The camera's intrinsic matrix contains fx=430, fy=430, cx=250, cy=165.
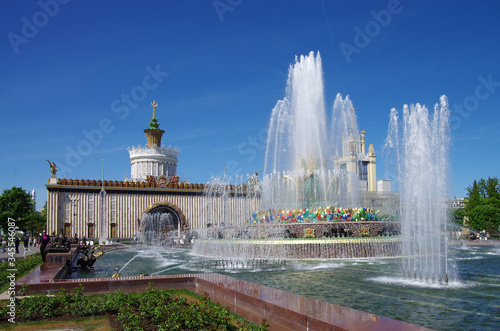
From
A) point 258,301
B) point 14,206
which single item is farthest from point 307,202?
point 14,206

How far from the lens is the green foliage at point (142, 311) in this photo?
6.40m

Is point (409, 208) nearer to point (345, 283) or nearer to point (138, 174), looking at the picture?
point (345, 283)

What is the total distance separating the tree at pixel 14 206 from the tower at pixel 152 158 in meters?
11.1

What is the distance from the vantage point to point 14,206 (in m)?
42.5

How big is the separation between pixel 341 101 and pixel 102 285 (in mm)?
18939

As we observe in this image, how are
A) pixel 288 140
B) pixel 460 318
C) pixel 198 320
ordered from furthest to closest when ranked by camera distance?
pixel 288 140 → pixel 460 318 → pixel 198 320

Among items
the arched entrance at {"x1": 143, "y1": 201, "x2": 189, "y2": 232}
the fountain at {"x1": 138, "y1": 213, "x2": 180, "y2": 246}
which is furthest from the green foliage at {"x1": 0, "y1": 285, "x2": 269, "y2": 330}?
the arched entrance at {"x1": 143, "y1": 201, "x2": 189, "y2": 232}

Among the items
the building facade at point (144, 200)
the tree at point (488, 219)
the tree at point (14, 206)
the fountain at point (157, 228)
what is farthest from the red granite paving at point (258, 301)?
the tree at point (488, 219)

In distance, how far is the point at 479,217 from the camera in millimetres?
42375

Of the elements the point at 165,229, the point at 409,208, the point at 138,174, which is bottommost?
the point at 165,229

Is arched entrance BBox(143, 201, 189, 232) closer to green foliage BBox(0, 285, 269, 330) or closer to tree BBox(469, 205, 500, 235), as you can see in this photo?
tree BBox(469, 205, 500, 235)

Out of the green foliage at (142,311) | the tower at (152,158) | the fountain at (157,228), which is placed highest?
the tower at (152,158)

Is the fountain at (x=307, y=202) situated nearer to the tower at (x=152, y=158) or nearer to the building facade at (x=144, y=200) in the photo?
the building facade at (x=144, y=200)

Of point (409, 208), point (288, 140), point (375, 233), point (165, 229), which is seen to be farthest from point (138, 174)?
point (409, 208)
